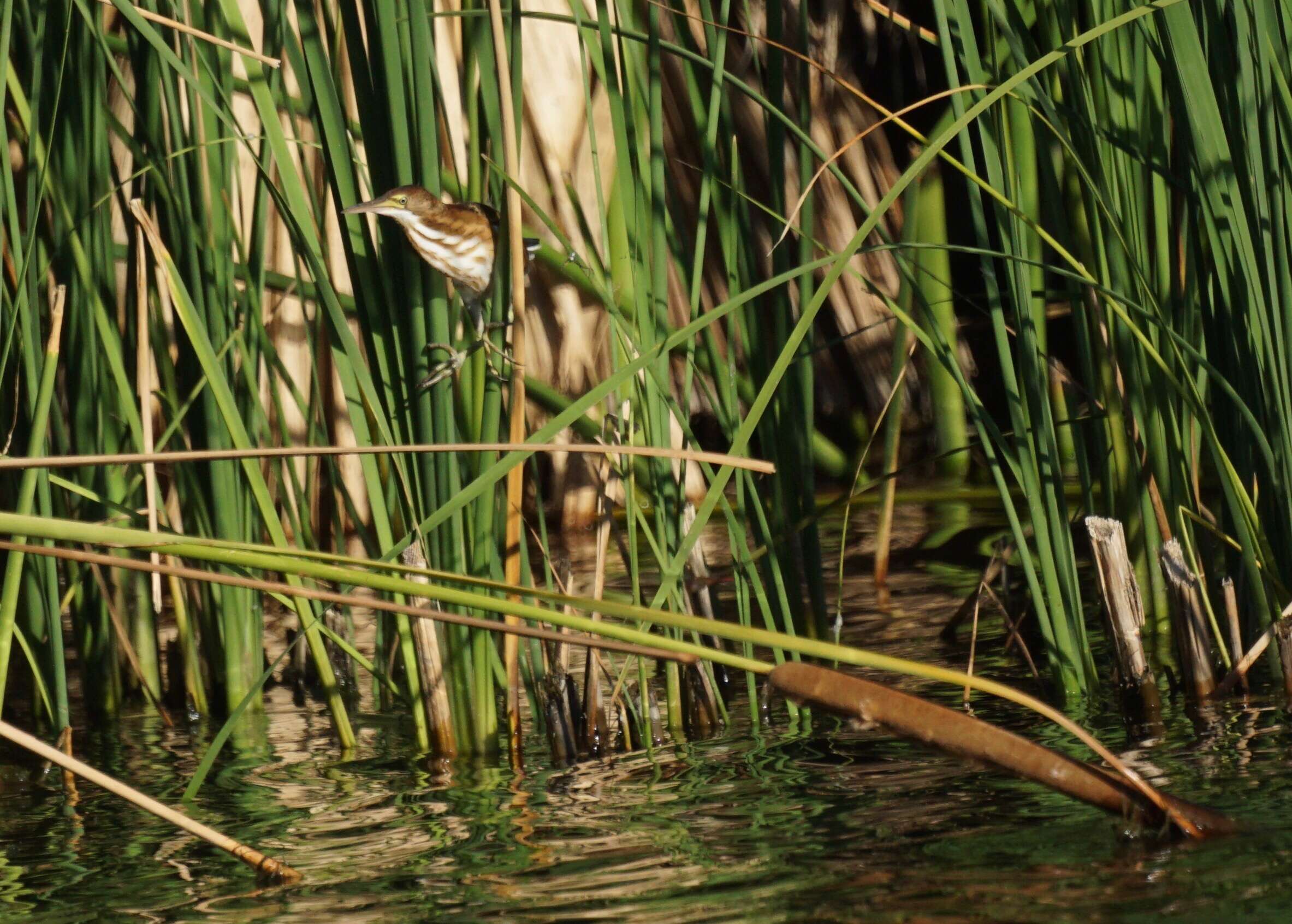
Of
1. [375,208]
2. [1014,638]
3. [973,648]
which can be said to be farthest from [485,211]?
[1014,638]

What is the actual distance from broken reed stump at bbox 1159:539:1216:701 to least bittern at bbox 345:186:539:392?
97 centimetres

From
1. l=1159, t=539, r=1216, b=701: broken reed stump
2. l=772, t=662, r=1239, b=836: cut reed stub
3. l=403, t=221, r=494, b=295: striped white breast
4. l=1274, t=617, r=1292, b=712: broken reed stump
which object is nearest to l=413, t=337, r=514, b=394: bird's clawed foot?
l=403, t=221, r=494, b=295: striped white breast

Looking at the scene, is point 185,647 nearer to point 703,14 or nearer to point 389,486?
point 389,486

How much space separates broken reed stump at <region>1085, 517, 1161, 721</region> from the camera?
2213 mm

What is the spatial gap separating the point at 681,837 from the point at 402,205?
0.86 metres

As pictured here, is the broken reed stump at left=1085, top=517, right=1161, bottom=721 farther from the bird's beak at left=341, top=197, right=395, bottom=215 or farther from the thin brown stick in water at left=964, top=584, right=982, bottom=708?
the bird's beak at left=341, top=197, right=395, bottom=215

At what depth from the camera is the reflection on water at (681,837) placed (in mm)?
1538

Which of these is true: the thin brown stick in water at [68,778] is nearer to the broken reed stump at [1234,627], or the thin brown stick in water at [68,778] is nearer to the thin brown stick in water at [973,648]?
the thin brown stick in water at [973,648]

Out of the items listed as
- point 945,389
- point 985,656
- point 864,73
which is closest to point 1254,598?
point 985,656

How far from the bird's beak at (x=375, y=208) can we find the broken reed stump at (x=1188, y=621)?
113 centimetres

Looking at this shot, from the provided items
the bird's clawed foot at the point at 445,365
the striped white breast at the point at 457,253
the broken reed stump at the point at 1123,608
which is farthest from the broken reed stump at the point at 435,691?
the broken reed stump at the point at 1123,608

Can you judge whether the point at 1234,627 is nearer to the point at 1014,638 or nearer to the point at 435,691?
the point at 1014,638

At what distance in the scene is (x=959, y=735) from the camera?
57.2 inches

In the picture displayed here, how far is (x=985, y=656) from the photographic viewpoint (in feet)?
9.02
